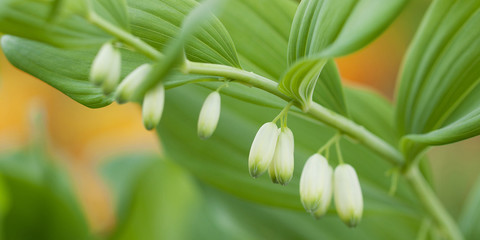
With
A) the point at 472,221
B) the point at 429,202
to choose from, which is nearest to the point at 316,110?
the point at 429,202

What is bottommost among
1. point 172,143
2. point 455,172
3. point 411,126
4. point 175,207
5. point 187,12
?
point 455,172

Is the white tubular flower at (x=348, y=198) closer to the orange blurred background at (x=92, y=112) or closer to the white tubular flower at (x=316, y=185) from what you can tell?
the white tubular flower at (x=316, y=185)

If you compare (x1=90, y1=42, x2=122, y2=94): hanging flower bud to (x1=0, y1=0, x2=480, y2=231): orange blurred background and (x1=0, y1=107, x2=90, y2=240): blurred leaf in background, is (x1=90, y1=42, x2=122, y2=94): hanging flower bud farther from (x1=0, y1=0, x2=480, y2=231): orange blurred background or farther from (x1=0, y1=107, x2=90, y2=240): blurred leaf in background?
(x1=0, y1=0, x2=480, y2=231): orange blurred background

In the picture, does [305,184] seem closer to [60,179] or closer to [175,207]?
[175,207]

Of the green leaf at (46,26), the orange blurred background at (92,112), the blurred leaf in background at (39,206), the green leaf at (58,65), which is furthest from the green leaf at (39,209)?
the orange blurred background at (92,112)

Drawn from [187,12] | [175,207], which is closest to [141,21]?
[187,12]

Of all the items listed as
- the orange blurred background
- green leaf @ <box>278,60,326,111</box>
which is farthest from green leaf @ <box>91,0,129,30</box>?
the orange blurred background

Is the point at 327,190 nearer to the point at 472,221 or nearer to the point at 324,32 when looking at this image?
the point at 324,32
